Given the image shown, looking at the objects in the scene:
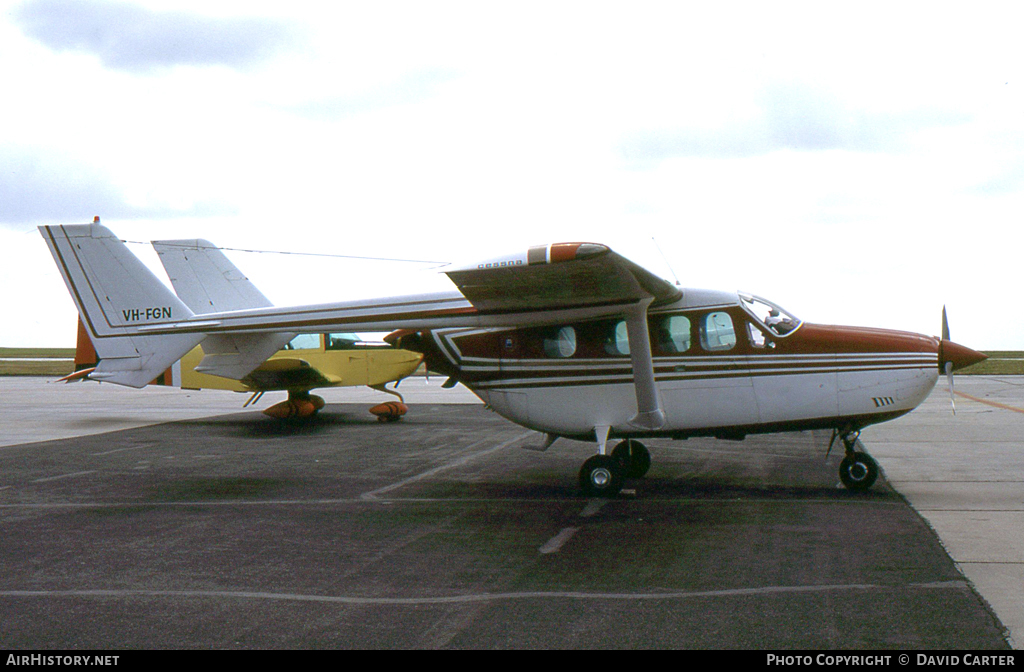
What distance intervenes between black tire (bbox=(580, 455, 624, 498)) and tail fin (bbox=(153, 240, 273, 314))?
37.7 ft

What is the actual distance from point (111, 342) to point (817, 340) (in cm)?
983

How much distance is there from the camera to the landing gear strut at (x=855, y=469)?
9852mm

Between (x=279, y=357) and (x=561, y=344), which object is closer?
(x=561, y=344)

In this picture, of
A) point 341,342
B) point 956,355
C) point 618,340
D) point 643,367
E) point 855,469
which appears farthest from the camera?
point 341,342

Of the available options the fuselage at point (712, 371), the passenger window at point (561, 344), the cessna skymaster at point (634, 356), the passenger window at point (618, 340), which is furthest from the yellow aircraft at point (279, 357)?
the passenger window at point (618, 340)

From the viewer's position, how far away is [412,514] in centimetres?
903

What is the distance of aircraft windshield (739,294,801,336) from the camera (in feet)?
32.5

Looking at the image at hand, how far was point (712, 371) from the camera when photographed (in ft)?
32.5

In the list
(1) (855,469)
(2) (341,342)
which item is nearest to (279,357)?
(2) (341,342)

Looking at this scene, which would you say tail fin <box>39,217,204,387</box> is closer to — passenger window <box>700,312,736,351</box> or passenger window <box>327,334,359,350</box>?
passenger window <box>700,312,736,351</box>

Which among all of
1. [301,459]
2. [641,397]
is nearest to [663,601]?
[641,397]

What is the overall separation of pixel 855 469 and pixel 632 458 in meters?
2.83

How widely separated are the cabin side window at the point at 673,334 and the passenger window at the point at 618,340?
36cm

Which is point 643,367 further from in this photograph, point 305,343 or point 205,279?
point 205,279
